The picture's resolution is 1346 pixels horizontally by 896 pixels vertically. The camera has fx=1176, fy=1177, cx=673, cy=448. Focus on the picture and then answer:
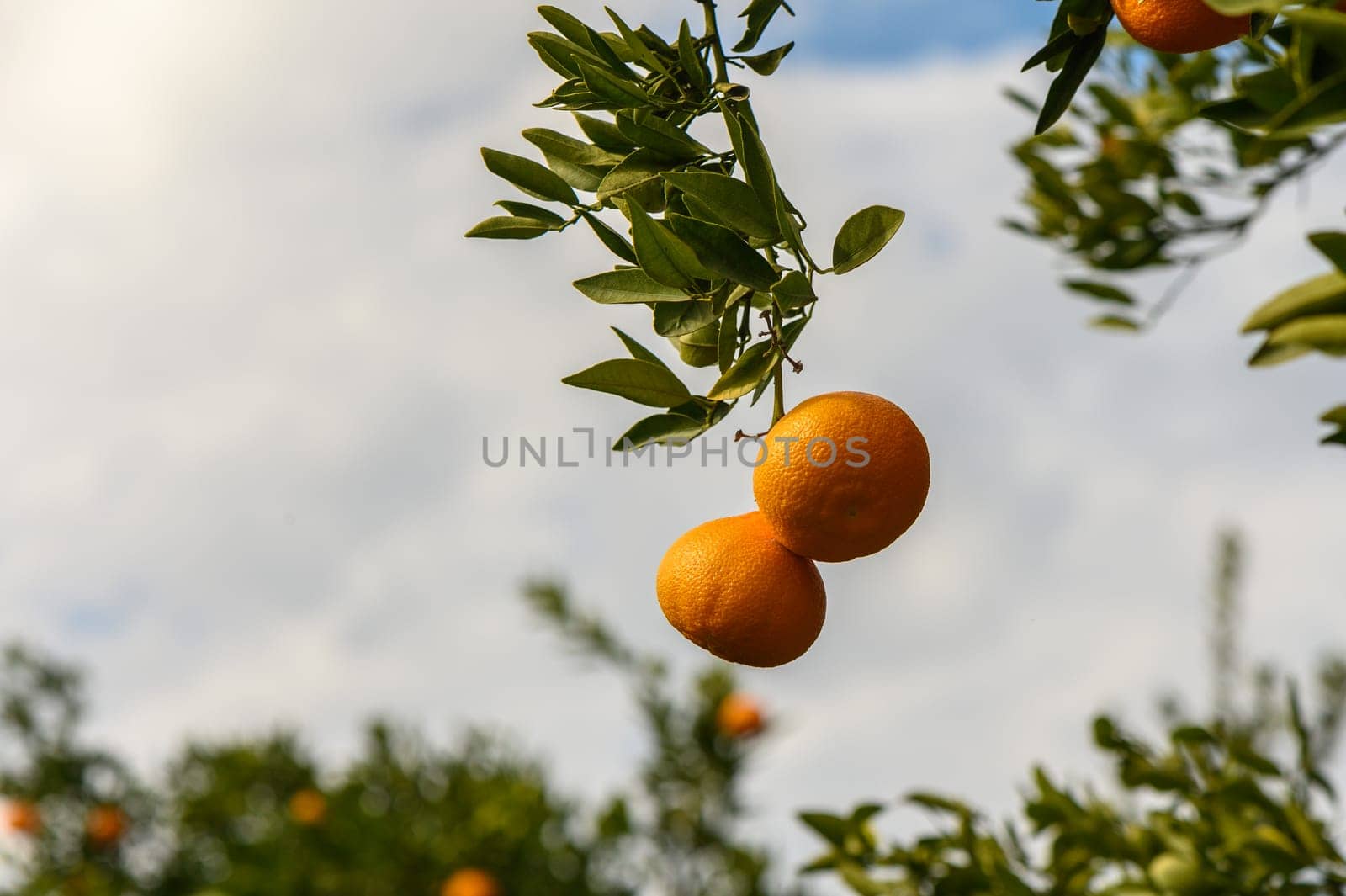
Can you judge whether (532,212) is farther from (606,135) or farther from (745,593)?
(745,593)

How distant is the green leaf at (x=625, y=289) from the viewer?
1188 mm

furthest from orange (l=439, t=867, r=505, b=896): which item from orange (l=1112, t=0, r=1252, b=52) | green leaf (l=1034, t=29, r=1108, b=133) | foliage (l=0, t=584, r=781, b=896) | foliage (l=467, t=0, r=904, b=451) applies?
orange (l=1112, t=0, r=1252, b=52)

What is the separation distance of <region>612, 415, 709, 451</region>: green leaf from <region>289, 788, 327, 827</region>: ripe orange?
5650 millimetres

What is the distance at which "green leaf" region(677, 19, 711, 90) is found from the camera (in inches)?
47.1

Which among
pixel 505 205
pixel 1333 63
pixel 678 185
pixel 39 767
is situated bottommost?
pixel 1333 63

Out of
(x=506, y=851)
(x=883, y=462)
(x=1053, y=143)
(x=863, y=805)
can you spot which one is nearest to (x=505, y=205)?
(x=883, y=462)

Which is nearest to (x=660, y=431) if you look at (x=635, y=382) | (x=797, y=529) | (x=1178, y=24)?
(x=635, y=382)

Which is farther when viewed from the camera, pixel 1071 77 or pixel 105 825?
pixel 105 825

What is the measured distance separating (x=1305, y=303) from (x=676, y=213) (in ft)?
1.86

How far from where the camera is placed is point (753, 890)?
5.65m

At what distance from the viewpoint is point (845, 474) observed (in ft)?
3.73

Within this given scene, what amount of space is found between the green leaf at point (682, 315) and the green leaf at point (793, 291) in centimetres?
11

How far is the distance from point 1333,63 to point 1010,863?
160 centimetres

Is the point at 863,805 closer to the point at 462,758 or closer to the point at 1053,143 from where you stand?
the point at 1053,143
